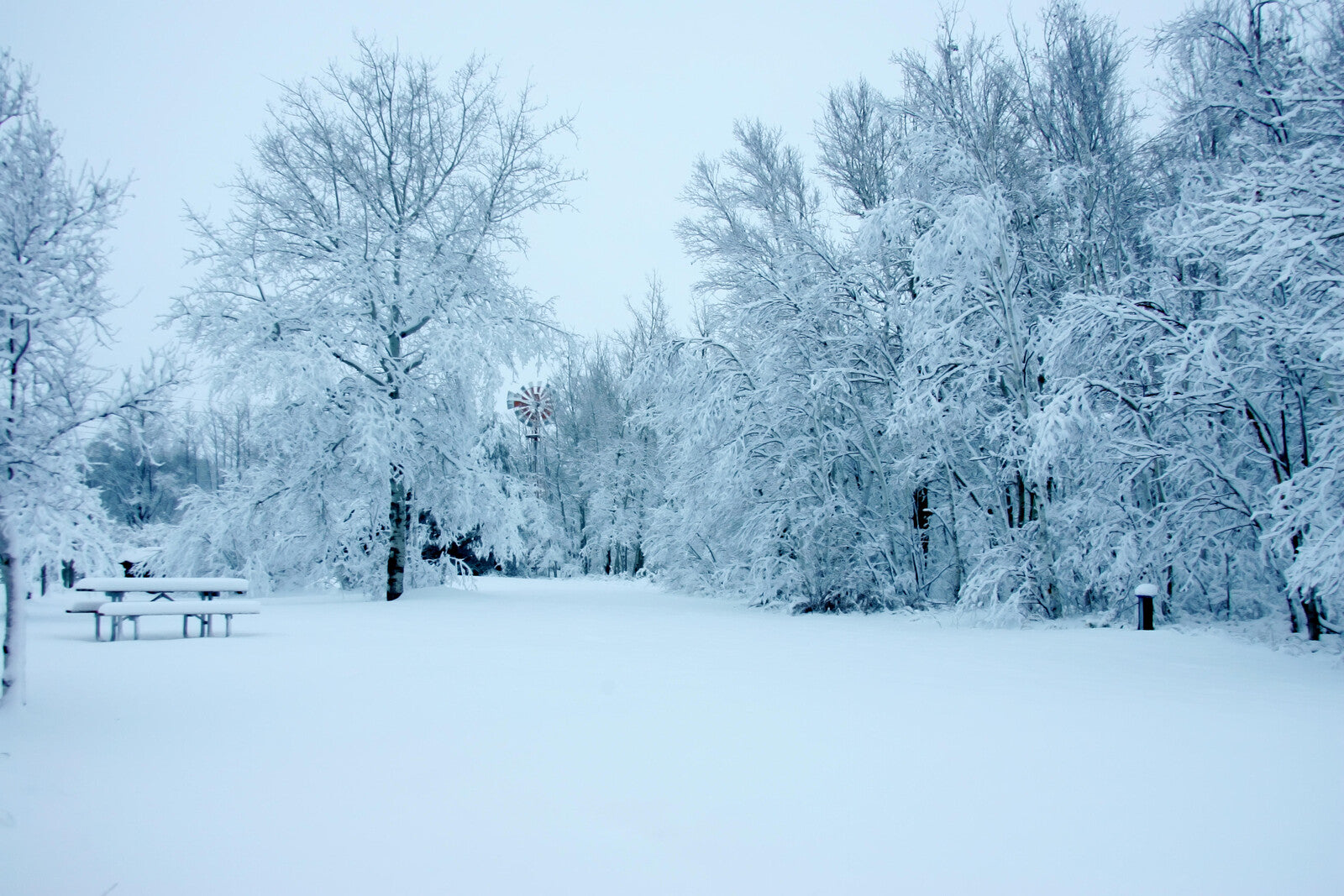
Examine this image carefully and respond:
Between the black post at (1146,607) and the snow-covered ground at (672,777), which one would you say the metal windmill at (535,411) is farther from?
the snow-covered ground at (672,777)

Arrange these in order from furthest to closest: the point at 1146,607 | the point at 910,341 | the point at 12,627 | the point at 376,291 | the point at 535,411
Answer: the point at 535,411 < the point at 376,291 < the point at 910,341 < the point at 1146,607 < the point at 12,627

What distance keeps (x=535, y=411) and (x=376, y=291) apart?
2894 centimetres

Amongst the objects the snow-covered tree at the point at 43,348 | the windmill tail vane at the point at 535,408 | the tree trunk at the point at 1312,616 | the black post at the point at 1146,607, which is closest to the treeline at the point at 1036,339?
the tree trunk at the point at 1312,616

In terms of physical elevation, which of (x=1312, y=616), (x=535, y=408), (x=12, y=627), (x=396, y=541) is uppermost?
(x=535, y=408)

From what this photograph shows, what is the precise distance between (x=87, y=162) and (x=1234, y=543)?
1208 centimetres

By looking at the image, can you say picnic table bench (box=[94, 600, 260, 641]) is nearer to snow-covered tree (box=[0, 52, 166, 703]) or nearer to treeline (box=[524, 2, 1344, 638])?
snow-covered tree (box=[0, 52, 166, 703])

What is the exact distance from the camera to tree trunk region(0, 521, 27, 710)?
16.3ft

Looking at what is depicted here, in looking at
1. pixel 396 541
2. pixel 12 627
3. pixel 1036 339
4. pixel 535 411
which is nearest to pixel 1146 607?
pixel 1036 339

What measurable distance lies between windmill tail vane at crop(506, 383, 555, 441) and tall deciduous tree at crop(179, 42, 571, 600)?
24.8 m

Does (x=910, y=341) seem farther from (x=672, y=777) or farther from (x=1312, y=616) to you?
(x=672, y=777)

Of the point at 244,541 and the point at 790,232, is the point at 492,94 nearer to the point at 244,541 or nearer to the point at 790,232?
the point at 790,232

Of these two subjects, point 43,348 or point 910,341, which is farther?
point 910,341

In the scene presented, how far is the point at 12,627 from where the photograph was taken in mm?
4996

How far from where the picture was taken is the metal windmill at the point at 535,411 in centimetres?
4303
